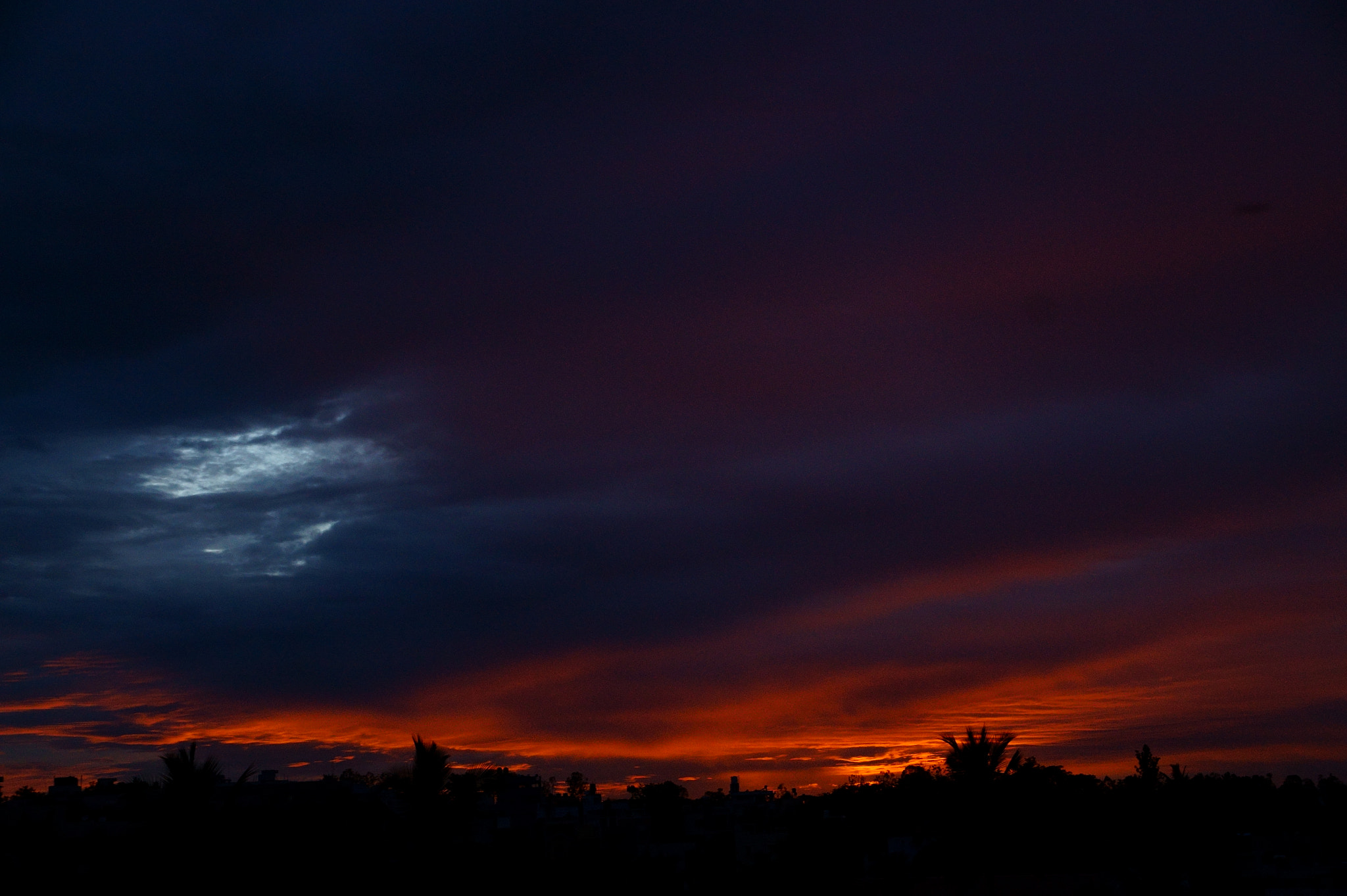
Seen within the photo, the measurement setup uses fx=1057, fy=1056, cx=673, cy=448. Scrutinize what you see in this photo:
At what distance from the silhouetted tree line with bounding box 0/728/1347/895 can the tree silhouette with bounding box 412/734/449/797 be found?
0.05m

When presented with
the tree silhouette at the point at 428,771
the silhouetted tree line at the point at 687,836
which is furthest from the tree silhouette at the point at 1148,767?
the tree silhouette at the point at 428,771

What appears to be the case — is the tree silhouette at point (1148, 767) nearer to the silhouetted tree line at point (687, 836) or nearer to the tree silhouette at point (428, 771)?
the silhouetted tree line at point (687, 836)

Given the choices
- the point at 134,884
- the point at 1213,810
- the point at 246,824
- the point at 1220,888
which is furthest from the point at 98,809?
the point at 1213,810

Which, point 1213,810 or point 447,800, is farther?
point 1213,810

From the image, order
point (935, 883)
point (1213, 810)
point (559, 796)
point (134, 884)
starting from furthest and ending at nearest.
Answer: point (559, 796) → point (1213, 810) → point (935, 883) → point (134, 884)

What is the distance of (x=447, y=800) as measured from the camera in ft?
121

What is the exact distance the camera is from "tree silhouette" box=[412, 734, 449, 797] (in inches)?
1439

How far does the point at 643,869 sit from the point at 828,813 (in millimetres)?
38516

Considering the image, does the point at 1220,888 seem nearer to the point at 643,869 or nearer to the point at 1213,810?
the point at 1213,810

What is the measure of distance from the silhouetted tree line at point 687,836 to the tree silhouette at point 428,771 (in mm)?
51

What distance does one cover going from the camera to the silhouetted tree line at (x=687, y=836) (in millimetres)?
36438

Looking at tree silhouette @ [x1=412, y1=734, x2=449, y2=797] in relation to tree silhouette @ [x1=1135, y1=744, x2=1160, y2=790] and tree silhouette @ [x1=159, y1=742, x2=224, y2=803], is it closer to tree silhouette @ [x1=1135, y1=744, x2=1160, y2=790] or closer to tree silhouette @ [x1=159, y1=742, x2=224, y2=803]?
tree silhouette @ [x1=159, y1=742, x2=224, y2=803]

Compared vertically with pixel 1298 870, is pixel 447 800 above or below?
above

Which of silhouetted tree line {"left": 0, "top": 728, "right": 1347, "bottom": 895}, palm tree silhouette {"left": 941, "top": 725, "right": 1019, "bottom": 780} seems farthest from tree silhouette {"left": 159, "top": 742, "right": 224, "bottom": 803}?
palm tree silhouette {"left": 941, "top": 725, "right": 1019, "bottom": 780}
